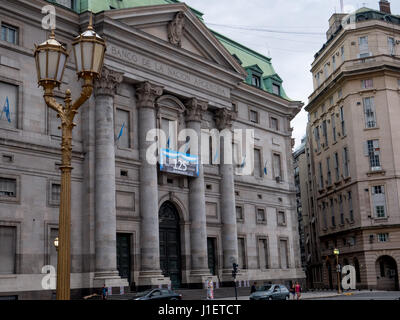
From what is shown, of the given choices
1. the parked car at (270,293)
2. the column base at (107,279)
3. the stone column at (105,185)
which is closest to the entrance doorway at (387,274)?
the parked car at (270,293)

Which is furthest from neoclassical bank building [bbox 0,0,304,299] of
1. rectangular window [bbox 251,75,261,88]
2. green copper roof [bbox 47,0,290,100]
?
green copper roof [bbox 47,0,290,100]

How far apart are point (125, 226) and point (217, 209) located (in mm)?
11286

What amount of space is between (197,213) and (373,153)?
31231 millimetres

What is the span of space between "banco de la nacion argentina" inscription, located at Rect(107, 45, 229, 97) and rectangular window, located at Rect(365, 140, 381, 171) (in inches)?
994

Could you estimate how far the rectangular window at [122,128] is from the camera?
133 feet

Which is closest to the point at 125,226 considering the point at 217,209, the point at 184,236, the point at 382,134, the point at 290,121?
the point at 184,236

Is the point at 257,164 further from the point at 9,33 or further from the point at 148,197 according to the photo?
the point at 9,33

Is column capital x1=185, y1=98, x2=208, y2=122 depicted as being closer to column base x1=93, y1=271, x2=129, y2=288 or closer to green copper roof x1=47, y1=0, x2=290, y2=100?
green copper roof x1=47, y1=0, x2=290, y2=100

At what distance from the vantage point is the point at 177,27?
146ft

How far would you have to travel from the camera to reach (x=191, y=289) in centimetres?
4247

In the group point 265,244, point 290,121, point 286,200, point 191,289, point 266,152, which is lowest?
point 191,289

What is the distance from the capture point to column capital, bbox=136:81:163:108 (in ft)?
136

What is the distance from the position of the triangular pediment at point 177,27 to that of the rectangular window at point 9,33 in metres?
6.44
